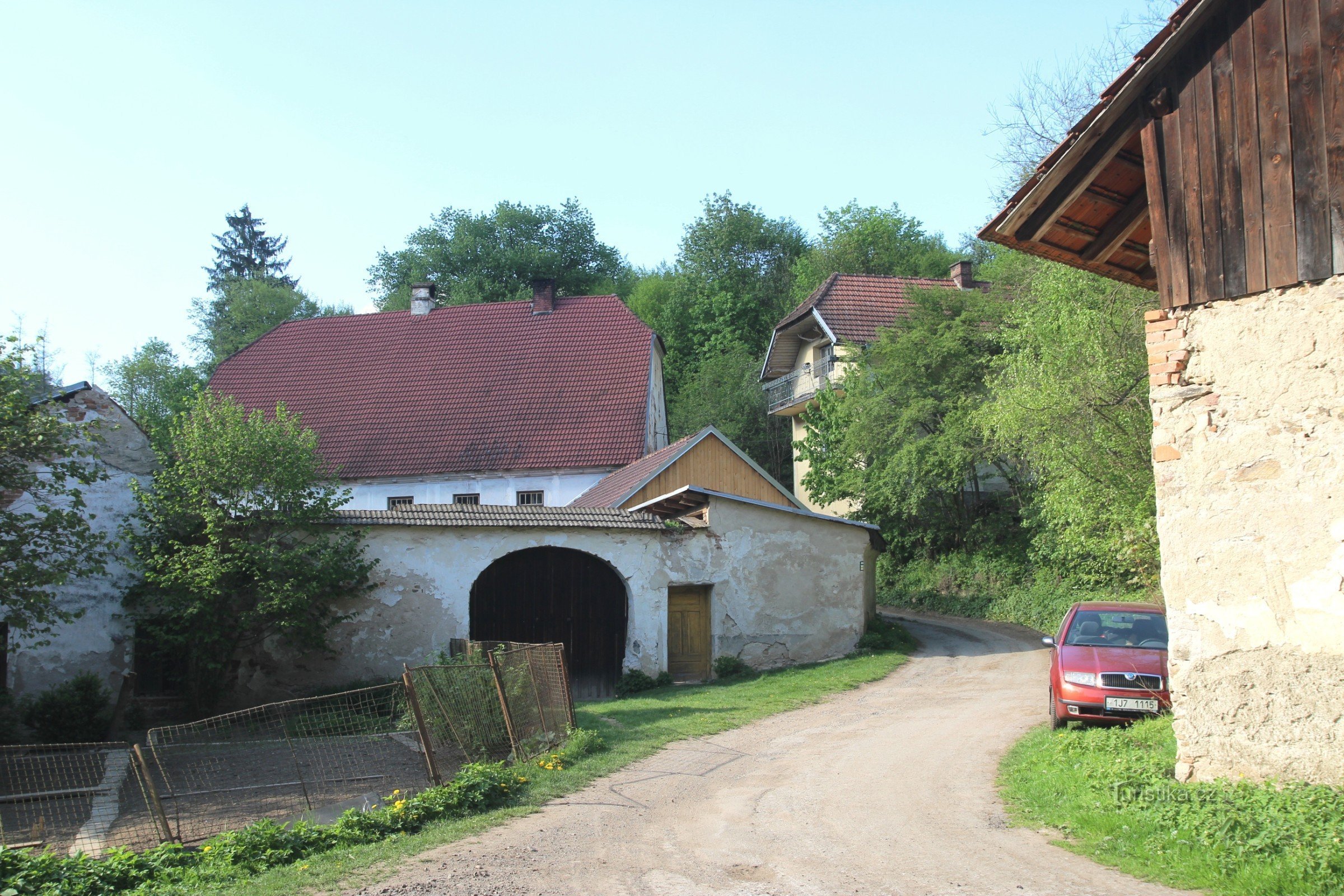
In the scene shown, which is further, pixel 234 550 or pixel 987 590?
pixel 987 590

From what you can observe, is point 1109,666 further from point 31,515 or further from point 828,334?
point 828,334

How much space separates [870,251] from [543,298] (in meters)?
24.5

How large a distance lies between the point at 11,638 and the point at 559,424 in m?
15.6

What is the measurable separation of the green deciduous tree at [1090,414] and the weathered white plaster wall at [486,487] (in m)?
11.7

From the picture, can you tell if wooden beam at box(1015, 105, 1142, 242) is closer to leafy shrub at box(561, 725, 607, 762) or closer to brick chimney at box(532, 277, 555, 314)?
leafy shrub at box(561, 725, 607, 762)

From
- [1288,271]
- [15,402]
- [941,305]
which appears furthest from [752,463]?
[1288,271]

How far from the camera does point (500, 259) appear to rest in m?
52.6

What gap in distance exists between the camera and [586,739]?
1117cm

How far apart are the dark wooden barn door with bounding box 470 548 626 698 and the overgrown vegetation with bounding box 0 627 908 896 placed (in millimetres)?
6400

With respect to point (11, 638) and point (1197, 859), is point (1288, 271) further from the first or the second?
point (11, 638)

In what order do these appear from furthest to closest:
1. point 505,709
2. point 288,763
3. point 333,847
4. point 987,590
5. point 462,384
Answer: point 462,384
point 987,590
point 288,763
point 505,709
point 333,847

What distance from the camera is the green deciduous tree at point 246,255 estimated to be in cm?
5941

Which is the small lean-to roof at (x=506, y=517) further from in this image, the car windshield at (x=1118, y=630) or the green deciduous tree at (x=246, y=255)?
the green deciduous tree at (x=246, y=255)

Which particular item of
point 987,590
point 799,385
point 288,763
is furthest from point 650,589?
point 799,385
